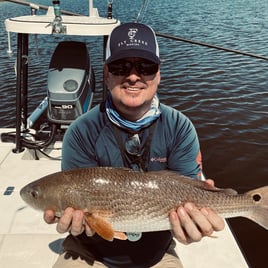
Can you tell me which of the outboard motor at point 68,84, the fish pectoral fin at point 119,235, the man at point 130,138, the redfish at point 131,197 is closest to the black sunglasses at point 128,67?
the man at point 130,138

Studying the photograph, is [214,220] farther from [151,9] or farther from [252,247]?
[151,9]

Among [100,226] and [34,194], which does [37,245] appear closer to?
[34,194]

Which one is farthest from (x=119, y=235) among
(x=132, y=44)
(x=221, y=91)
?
(x=221, y=91)

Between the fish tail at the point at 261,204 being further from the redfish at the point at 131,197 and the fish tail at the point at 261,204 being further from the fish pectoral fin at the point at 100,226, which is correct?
the fish pectoral fin at the point at 100,226

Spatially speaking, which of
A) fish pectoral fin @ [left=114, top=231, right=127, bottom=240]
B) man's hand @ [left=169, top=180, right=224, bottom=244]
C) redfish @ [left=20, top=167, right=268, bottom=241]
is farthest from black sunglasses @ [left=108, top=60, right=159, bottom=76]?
fish pectoral fin @ [left=114, top=231, right=127, bottom=240]

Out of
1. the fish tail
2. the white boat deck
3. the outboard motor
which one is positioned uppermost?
the fish tail

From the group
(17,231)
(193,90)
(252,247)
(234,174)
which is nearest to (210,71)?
(193,90)

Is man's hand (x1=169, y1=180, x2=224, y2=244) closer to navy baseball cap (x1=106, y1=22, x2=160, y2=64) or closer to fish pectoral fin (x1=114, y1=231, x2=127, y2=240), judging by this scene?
fish pectoral fin (x1=114, y1=231, x2=127, y2=240)

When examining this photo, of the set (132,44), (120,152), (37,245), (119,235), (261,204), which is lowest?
(37,245)
